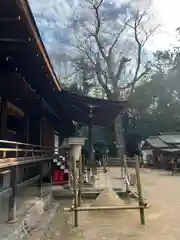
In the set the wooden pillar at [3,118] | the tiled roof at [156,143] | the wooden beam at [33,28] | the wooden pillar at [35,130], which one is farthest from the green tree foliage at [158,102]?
the wooden beam at [33,28]

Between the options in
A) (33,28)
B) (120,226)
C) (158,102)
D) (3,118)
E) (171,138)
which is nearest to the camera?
(33,28)

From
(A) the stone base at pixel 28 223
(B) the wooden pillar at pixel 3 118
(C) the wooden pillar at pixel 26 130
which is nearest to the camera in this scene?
(A) the stone base at pixel 28 223

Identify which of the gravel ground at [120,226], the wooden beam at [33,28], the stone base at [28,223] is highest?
the wooden beam at [33,28]

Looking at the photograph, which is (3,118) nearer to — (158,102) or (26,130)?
(26,130)

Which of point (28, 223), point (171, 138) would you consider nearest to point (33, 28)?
point (28, 223)

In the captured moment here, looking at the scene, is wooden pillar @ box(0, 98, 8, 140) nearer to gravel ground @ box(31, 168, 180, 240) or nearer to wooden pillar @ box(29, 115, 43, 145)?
wooden pillar @ box(29, 115, 43, 145)

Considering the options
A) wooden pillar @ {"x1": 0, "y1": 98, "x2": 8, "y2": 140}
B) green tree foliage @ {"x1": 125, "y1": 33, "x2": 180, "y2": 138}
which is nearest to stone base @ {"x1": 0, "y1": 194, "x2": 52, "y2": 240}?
wooden pillar @ {"x1": 0, "y1": 98, "x2": 8, "y2": 140}

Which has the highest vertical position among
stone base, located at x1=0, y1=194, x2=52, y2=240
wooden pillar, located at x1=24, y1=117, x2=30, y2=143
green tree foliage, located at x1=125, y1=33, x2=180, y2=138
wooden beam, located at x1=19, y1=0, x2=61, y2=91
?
green tree foliage, located at x1=125, y1=33, x2=180, y2=138

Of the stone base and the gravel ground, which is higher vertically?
the stone base

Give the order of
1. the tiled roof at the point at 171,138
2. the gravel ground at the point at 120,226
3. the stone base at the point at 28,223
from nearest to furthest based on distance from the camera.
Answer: the stone base at the point at 28,223
the gravel ground at the point at 120,226
the tiled roof at the point at 171,138

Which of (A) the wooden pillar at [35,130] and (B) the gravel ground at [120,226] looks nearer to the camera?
(B) the gravel ground at [120,226]

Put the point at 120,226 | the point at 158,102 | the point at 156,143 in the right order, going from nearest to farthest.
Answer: the point at 120,226 < the point at 156,143 < the point at 158,102

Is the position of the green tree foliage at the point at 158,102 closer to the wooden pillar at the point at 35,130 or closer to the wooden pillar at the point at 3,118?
the wooden pillar at the point at 35,130

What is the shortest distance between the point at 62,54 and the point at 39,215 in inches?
1207
